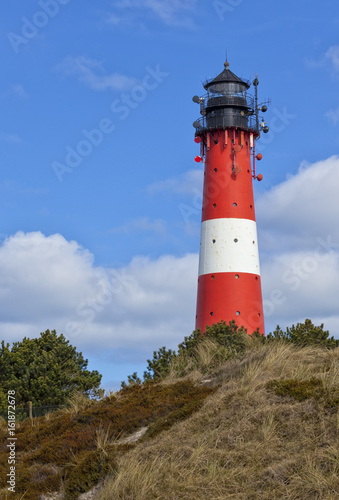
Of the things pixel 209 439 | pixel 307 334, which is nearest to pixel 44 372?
pixel 307 334

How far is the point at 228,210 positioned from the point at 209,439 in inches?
1072

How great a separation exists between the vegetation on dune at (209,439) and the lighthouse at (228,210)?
18770 mm

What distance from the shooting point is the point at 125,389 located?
75.4ft

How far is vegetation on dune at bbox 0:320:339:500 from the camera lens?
1299cm

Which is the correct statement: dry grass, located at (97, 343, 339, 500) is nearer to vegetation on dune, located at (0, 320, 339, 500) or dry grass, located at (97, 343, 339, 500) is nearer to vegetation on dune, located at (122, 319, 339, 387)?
Answer: vegetation on dune, located at (0, 320, 339, 500)

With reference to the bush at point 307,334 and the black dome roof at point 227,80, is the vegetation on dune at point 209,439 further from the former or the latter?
the black dome roof at point 227,80

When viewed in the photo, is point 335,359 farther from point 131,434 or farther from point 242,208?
point 242,208

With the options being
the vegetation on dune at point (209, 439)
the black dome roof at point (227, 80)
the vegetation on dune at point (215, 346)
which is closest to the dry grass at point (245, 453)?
the vegetation on dune at point (209, 439)

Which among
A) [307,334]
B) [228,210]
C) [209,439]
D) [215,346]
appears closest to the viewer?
[209,439]

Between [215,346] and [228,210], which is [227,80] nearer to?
[228,210]

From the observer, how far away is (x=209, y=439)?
1481 cm

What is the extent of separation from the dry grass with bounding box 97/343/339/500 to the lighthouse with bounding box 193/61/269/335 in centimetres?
2290

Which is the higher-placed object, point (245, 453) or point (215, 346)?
point (215, 346)

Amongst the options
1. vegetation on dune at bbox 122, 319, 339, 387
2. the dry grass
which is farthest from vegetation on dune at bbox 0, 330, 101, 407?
the dry grass
